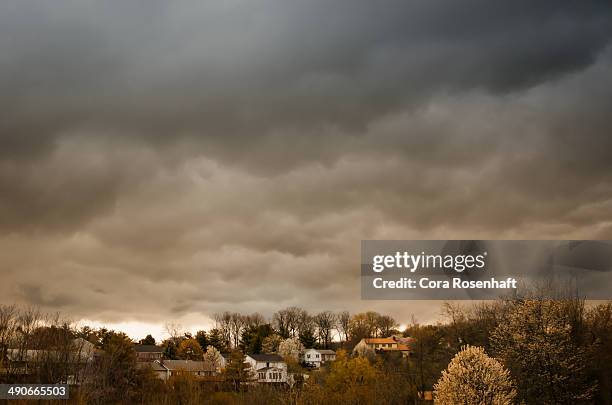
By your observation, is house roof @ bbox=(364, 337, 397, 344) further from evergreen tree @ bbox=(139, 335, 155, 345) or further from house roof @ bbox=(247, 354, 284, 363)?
evergreen tree @ bbox=(139, 335, 155, 345)

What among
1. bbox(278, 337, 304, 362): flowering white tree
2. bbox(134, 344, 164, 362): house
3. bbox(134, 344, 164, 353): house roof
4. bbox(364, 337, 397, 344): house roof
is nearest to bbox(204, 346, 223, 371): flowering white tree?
bbox(134, 344, 164, 362): house

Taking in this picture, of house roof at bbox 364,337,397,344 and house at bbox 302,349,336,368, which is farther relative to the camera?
house roof at bbox 364,337,397,344

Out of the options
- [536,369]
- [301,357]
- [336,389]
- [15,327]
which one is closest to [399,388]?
[336,389]

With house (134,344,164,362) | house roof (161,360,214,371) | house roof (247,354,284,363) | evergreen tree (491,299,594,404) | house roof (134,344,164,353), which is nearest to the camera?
evergreen tree (491,299,594,404)

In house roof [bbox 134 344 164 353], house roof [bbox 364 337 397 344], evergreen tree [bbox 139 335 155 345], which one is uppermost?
house roof [bbox 364 337 397 344]

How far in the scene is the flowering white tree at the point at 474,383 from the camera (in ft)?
118

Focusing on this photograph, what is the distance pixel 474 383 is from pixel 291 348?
2254 inches

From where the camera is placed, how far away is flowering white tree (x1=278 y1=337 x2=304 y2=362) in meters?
89.9

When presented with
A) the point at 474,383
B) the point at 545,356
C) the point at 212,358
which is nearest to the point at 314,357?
Answer: the point at 212,358

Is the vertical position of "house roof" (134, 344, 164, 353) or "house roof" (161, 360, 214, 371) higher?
"house roof" (134, 344, 164, 353)

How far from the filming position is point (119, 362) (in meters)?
42.7

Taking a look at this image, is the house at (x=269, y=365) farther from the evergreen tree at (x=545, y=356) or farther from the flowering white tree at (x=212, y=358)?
the evergreen tree at (x=545, y=356)

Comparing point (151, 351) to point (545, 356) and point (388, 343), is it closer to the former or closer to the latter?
point (388, 343)

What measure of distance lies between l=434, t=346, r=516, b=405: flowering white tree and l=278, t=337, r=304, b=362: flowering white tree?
53.7 m
